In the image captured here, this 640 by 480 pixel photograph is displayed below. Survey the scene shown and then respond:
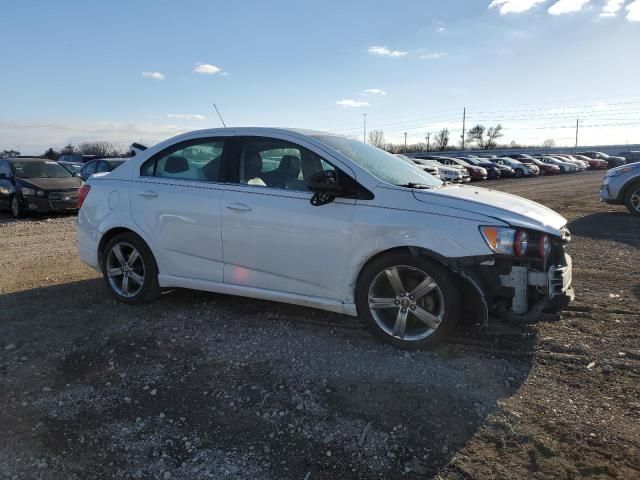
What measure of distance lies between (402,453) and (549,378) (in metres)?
1.43

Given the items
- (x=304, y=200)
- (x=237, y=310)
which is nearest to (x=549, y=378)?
(x=304, y=200)

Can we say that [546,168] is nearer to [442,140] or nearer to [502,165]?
[502,165]

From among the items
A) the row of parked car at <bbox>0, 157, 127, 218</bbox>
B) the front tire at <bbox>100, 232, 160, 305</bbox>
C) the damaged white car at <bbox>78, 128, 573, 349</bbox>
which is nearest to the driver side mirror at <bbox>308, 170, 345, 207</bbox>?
the damaged white car at <bbox>78, 128, 573, 349</bbox>

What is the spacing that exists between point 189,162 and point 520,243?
3.11m

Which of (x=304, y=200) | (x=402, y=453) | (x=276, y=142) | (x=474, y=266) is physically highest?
(x=276, y=142)

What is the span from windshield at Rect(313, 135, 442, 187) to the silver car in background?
866 centimetres

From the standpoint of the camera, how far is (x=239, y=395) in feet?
11.3

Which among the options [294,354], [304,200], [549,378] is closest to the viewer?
[549,378]

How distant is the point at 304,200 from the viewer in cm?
433

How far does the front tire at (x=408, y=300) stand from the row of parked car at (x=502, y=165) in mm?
20668

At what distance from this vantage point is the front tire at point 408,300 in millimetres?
3856

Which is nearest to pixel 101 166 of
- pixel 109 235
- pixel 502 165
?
pixel 109 235

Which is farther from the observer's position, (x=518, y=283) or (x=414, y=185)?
(x=414, y=185)

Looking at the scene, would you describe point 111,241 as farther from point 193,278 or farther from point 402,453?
point 402,453
